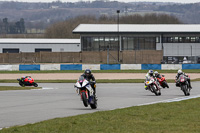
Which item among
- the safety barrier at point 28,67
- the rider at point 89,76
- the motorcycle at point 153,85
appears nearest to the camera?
the rider at point 89,76

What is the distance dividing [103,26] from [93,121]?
79645 mm

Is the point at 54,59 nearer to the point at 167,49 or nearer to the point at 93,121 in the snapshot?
the point at 167,49

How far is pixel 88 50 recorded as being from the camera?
87812mm

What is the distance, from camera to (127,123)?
40.8 feet

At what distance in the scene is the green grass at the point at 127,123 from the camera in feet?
36.7

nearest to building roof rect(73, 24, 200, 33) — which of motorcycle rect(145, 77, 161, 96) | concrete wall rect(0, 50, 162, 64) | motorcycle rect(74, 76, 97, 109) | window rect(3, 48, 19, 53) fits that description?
concrete wall rect(0, 50, 162, 64)

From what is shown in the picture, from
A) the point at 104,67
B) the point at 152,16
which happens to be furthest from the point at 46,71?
the point at 152,16

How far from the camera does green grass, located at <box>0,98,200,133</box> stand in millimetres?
11188

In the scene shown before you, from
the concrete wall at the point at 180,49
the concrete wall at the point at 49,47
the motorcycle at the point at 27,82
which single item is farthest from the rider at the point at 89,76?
the concrete wall at the point at 49,47

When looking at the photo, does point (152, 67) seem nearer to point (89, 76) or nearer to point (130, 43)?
point (130, 43)

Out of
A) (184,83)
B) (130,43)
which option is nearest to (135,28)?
(130,43)

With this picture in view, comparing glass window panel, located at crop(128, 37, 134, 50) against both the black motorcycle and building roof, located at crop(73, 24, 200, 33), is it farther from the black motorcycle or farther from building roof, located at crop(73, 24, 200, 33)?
the black motorcycle

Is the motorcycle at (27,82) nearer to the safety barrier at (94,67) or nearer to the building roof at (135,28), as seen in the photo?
the safety barrier at (94,67)

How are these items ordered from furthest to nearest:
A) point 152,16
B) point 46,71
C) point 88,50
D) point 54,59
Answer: point 152,16 → point 88,50 → point 54,59 → point 46,71
